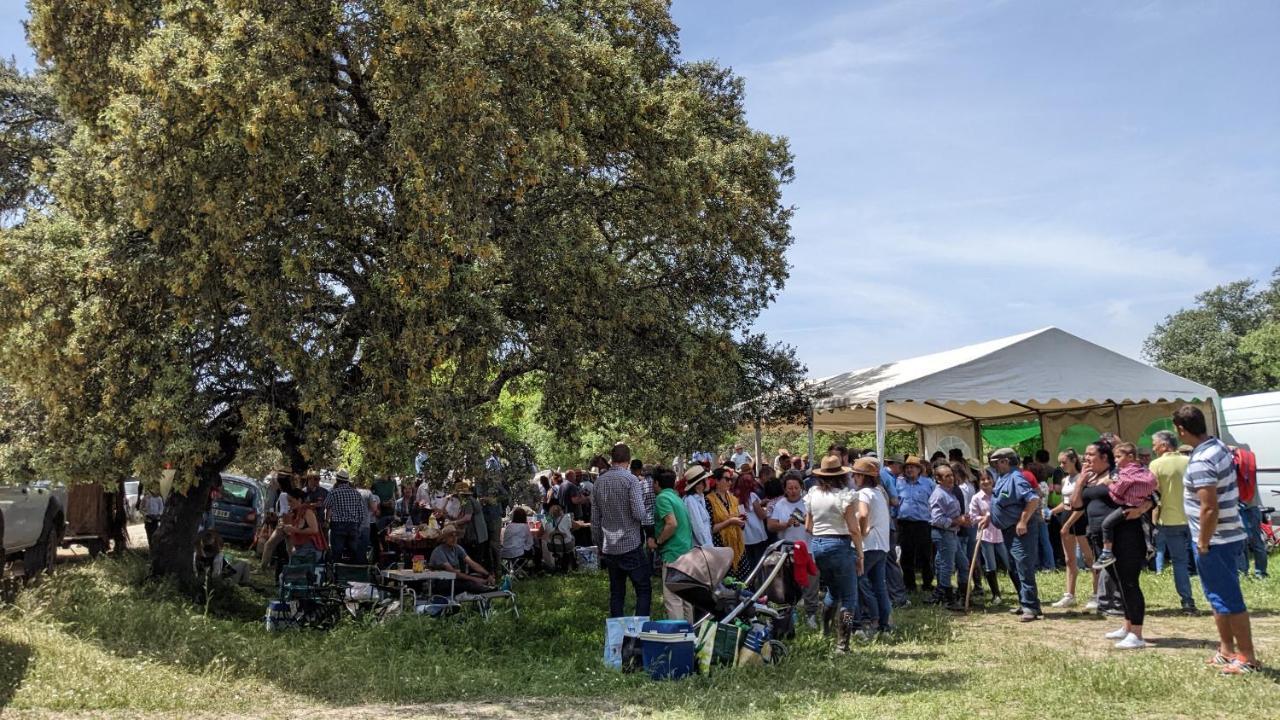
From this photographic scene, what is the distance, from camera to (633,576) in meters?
8.88

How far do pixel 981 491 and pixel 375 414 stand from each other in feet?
22.7

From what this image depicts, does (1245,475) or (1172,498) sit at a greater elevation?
(1245,475)

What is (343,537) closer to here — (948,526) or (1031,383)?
(948,526)

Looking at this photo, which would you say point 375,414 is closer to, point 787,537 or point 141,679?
point 141,679

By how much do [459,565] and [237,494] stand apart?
381 inches

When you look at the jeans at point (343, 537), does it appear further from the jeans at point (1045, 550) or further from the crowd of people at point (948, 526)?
the jeans at point (1045, 550)

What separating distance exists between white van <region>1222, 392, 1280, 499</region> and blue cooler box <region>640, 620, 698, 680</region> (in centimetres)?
1277

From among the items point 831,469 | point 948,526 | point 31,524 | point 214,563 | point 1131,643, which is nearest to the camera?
point 1131,643

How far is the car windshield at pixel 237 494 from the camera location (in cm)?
1898

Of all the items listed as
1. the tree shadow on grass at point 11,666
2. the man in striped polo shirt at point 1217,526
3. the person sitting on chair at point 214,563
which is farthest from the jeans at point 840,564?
the person sitting on chair at point 214,563

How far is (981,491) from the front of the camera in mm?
11148

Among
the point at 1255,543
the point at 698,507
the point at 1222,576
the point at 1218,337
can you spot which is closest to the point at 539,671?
the point at 698,507

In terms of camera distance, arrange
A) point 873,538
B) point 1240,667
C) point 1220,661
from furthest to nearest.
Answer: point 873,538 → point 1220,661 → point 1240,667

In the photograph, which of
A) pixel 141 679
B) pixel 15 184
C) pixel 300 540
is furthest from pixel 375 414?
pixel 15 184
